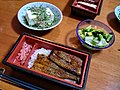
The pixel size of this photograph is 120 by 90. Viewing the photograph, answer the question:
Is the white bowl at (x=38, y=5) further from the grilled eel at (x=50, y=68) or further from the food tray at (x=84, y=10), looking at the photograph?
the grilled eel at (x=50, y=68)

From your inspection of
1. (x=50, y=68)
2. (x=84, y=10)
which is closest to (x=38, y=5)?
(x=84, y=10)

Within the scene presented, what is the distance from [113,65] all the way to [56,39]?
1.20 feet

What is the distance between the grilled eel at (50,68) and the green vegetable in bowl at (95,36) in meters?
0.27

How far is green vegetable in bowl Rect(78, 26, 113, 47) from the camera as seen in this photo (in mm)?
1023

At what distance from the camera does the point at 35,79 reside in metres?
0.88

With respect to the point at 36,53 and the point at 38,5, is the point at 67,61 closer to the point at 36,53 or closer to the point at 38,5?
the point at 36,53

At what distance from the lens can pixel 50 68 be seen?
86cm

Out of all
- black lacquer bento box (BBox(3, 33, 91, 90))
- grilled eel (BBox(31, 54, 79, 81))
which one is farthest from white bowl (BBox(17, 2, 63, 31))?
grilled eel (BBox(31, 54, 79, 81))

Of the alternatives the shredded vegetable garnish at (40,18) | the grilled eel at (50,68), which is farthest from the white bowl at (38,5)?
the grilled eel at (50,68)

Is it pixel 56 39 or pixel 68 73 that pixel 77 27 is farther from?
pixel 68 73

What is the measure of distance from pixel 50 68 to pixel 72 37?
321 millimetres

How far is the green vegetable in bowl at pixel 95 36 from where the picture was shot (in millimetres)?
1023

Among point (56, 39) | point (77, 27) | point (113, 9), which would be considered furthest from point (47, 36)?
point (113, 9)

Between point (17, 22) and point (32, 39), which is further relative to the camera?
point (17, 22)
